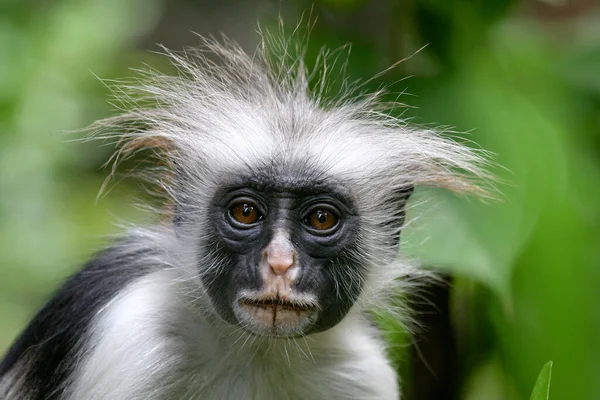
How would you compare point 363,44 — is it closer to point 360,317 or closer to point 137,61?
point 360,317

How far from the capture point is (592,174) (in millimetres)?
5473

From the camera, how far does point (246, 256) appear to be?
3.89 m

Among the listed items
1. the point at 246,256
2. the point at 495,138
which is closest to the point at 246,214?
the point at 246,256

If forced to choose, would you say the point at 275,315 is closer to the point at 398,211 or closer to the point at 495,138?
the point at 398,211

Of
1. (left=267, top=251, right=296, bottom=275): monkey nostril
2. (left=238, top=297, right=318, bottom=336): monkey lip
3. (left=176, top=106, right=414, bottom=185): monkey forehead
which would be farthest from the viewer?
(left=176, top=106, right=414, bottom=185): monkey forehead

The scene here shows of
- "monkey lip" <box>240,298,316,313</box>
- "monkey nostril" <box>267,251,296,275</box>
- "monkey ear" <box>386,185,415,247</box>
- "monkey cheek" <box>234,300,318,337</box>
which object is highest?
"monkey ear" <box>386,185,415,247</box>

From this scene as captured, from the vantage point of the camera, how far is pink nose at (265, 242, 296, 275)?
3.65m

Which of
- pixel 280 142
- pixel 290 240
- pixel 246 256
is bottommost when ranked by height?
pixel 246 256

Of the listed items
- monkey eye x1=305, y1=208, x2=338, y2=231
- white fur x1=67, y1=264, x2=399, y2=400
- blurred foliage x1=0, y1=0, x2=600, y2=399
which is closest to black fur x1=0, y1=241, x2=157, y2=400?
white fur x1=67, y1=264, x2=399, y2=400

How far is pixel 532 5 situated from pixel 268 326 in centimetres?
571

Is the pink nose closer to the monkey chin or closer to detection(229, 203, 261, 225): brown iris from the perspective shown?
the monkey chin

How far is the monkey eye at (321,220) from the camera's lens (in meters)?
3.98

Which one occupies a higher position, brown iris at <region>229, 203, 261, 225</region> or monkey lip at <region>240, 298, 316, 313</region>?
brown iris at <region>229, 203, 261, 225</region>

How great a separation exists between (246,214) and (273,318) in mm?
470
